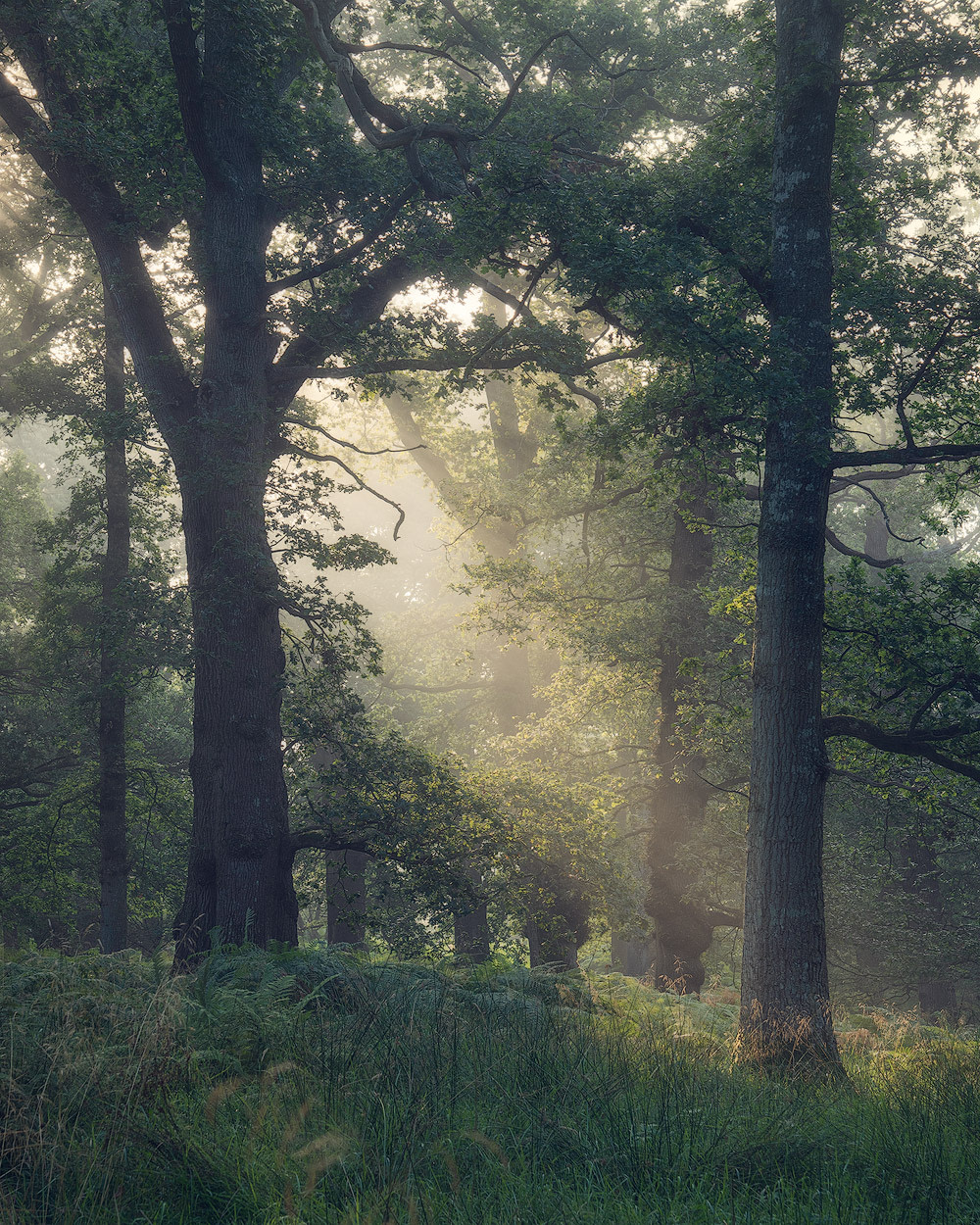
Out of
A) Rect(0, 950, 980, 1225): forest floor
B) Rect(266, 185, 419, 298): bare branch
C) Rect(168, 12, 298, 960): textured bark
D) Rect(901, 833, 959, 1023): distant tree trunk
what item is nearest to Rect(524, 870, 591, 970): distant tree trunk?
Rect(168, 12, 298, 960): textured bark

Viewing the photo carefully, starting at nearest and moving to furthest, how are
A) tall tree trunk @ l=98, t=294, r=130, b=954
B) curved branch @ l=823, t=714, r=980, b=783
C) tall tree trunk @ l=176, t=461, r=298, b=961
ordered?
curved branch @ l=823, t=714, r=980, b=783, tall tree trunk @ l=176, t=461, r=298, b=961, tall tree trunk @ l=98, t=294, r=130, b=954

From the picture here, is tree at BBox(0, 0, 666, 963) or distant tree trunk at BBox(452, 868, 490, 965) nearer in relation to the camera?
tree at BBox(0, 0, 666, 963)

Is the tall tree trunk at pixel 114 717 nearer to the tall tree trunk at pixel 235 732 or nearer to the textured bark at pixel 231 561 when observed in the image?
the textured bark at pixel 231 561

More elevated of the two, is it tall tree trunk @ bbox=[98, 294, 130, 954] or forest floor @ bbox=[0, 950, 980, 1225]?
tall tree trunk @ bbox=[98, 294, 130, 954]

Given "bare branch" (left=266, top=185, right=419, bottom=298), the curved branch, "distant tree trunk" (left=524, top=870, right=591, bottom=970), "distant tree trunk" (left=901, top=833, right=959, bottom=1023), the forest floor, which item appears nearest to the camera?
the forest floor

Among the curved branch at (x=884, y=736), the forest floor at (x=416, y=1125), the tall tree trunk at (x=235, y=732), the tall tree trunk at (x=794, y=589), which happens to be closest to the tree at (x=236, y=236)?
the tall tree trunk at (x=235, y=732)

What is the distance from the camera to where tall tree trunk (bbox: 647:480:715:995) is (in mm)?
16688

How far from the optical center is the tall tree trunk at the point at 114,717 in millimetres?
13352

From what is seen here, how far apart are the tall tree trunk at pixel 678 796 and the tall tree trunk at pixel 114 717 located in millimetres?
9407

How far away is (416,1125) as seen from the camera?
3986 millimetres

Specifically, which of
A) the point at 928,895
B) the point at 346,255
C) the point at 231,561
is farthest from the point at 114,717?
the point at 928,895

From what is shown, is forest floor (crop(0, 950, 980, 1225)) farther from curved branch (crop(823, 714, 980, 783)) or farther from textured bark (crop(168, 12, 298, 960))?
textured bark (crop(168, 12, 298, 960))

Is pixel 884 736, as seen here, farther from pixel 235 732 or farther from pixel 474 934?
pixel 474 934

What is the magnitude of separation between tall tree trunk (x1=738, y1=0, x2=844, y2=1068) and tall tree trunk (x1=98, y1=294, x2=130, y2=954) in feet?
28.7
